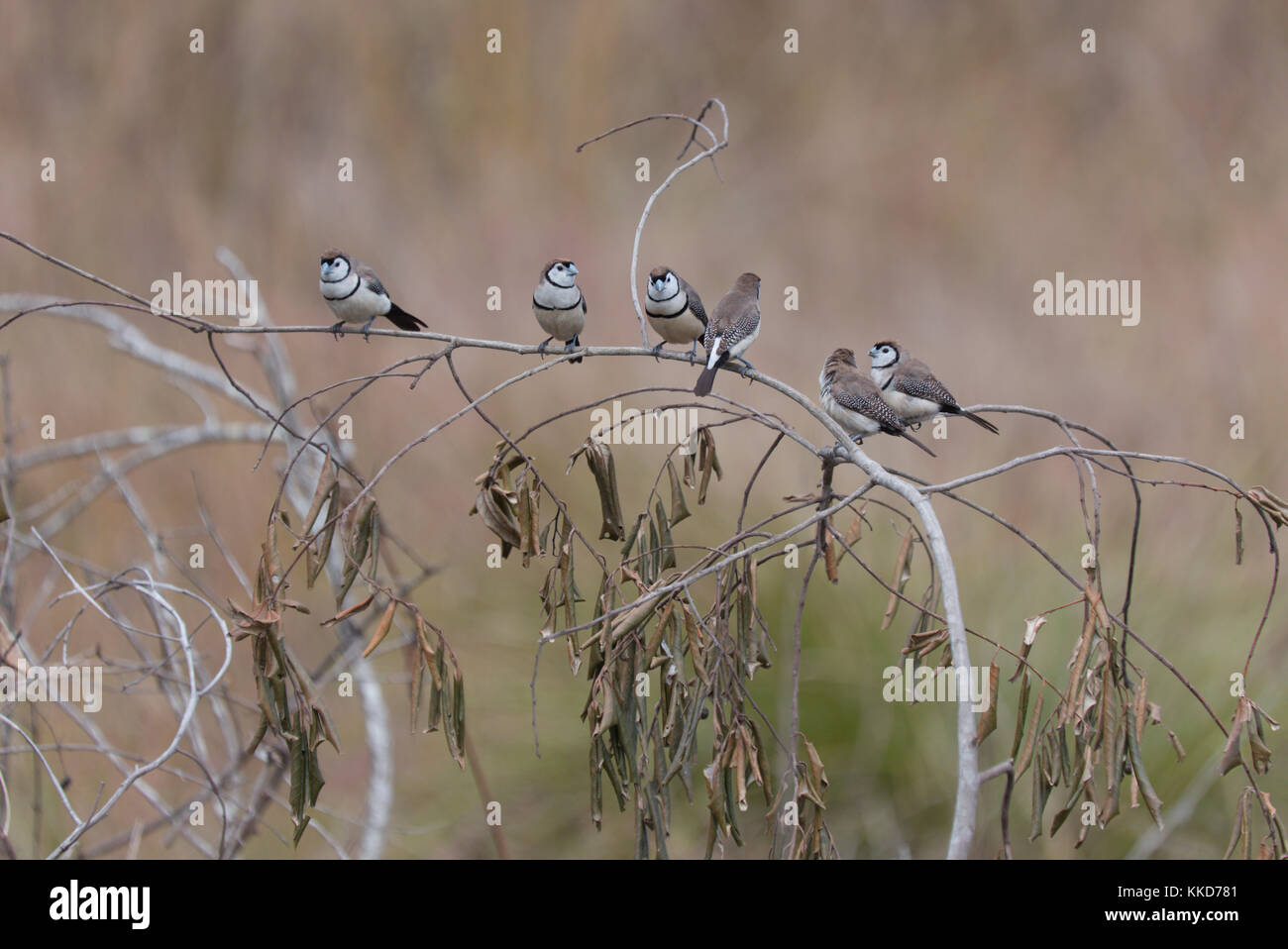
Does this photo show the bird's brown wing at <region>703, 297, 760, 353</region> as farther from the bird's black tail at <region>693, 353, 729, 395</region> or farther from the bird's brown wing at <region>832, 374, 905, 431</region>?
the bird's brown wing at <region>832, 374, 905, 431</region>

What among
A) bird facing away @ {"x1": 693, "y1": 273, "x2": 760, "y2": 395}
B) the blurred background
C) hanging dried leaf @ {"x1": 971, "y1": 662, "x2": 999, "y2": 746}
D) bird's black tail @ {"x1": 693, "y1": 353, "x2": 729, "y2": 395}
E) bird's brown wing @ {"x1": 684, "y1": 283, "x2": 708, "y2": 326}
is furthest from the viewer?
the blurred background

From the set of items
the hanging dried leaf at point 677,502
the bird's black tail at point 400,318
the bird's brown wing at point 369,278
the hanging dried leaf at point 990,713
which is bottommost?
the hanging dried leaf at point 990,713

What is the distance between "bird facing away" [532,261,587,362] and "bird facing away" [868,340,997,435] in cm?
92

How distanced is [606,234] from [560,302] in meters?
6.93

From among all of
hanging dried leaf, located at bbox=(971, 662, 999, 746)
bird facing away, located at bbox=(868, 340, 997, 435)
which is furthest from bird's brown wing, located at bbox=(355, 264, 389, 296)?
hanging dried leaf, located at bbox=(971, 662, 999, 746)

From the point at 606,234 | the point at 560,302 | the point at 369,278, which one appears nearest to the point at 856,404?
the point at 560,302

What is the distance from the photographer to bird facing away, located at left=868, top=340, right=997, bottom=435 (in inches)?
132

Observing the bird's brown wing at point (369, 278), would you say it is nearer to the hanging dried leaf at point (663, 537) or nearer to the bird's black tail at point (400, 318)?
the bird's black tail at point (400, 318)

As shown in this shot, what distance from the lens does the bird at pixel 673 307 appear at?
3357 millimetres

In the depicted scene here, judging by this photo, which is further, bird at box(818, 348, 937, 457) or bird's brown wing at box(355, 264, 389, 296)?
bird's brown wing at box(355, 264, 389, 296)

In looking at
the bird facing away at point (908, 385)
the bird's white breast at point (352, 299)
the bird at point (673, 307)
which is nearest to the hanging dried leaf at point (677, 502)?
the bird at point (673, 307)

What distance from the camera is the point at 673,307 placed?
339cm

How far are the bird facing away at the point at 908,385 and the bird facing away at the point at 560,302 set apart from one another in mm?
919

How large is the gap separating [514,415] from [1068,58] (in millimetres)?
7165
